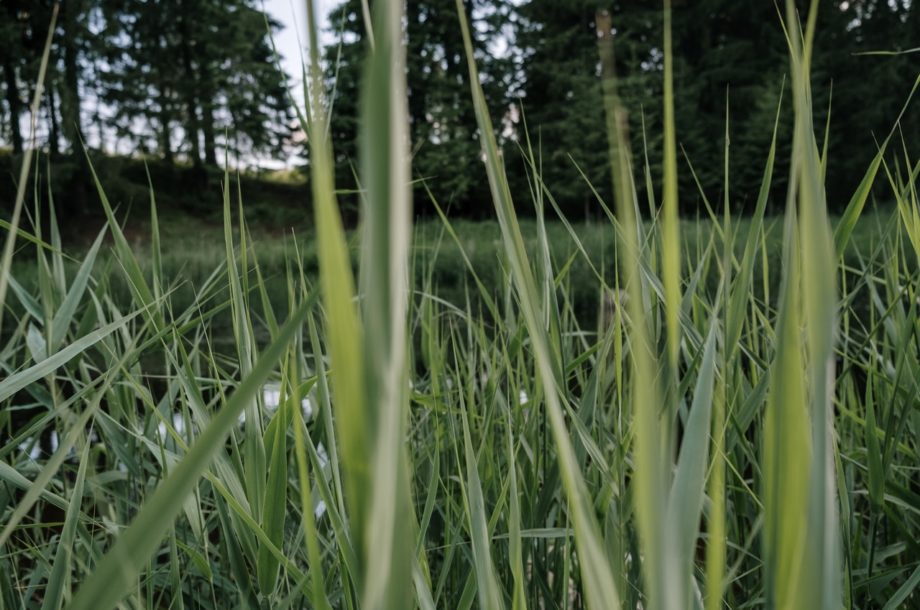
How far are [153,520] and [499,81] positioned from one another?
12955mm

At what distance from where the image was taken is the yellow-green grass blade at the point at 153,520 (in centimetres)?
13

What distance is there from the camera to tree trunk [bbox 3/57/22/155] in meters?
10.4

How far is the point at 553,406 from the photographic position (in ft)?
0.54

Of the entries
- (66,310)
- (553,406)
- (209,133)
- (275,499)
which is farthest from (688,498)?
(209,133)

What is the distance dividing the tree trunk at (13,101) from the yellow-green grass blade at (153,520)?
12299 mm

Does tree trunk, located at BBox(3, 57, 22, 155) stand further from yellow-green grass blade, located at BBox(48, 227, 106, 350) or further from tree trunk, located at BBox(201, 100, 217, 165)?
yellow-green grass blade, located at BBox(48, 227, 106, 350)

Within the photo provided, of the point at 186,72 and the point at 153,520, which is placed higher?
the point at 186,72

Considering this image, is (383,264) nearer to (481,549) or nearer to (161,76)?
(481,549)

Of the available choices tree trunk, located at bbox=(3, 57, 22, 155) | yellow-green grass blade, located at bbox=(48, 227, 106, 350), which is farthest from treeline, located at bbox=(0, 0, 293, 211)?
yellow-green grass blade, located at bbox=(48, 227, 106, 350)

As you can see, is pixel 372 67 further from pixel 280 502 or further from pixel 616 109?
pixel 280 502

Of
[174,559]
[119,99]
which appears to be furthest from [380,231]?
[119,99]

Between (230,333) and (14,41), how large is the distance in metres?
8.41

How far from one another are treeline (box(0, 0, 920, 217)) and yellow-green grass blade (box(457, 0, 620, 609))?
10094mm

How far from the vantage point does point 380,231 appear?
0.10 m
